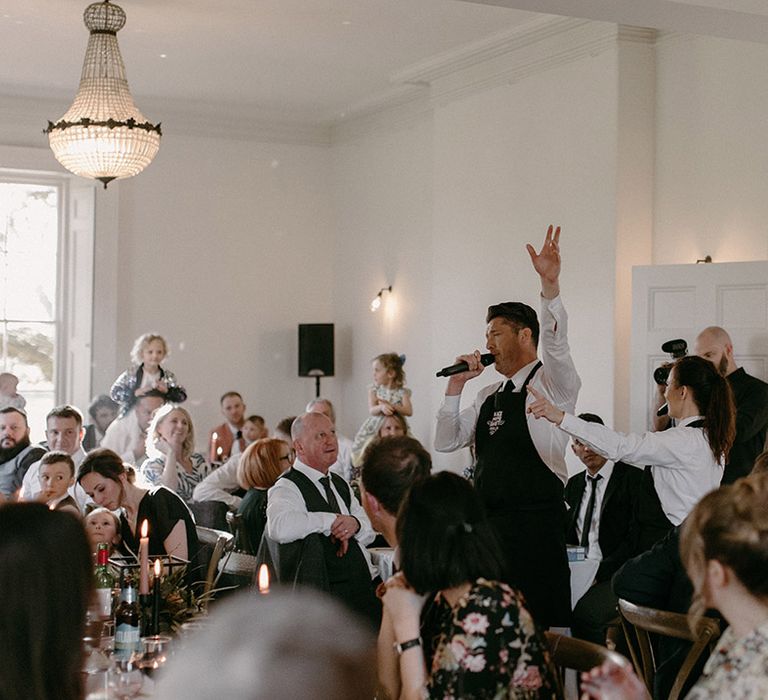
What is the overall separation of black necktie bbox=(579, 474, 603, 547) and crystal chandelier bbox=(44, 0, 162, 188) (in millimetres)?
3470

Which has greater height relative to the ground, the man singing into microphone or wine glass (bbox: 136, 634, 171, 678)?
the man singing into microphone

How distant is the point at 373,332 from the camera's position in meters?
11.1

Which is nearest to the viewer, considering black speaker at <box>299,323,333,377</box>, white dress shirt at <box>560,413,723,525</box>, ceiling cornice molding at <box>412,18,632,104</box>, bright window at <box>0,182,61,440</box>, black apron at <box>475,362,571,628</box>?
white dress shirt at <box>560,413,723,525</box>

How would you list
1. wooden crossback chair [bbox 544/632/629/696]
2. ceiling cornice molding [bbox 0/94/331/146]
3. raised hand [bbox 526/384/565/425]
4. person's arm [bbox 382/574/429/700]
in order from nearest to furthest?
1. person's arm [bbox 382/574/429/700]
2. wooden crossback chair [bbox 544/632/629/696]
3. raised hand [bbox 526/384/565/425]
4. ceiling cornice molding [bbox 0/94/331/146]

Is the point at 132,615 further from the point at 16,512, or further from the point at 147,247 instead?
the point at 147,247

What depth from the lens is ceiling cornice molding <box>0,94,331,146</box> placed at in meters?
10.5

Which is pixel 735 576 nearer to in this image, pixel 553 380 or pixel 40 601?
pixel 40 601

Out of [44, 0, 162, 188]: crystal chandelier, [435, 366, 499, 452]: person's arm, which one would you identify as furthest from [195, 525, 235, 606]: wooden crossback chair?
[44, 0, 162, 188]: crystal chandelier

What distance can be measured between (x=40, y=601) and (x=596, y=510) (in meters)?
4.22

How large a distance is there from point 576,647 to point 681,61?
5692 mm

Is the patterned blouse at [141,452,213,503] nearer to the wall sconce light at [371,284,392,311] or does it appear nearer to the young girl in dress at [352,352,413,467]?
the young girl in dress at [352,352,413,467]

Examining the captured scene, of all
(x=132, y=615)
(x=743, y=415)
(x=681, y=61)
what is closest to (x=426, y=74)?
(x=681, y=61)

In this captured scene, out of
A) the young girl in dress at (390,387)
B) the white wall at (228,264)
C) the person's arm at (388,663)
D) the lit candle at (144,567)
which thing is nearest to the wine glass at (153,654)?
the lit candle at (144,567)

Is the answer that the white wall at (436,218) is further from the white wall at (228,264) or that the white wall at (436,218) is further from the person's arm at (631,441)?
the person's arm at (631,441)
